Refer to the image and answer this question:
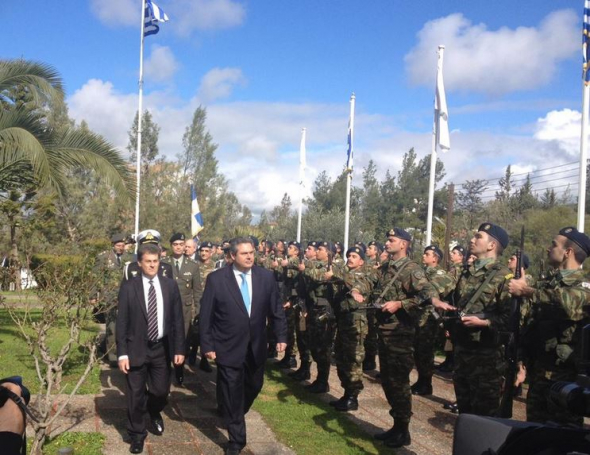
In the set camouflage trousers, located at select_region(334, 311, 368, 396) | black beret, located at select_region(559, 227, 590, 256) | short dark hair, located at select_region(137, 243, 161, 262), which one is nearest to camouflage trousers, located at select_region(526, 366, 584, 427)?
black beret, located at select_region(559, 227, 590, 256)

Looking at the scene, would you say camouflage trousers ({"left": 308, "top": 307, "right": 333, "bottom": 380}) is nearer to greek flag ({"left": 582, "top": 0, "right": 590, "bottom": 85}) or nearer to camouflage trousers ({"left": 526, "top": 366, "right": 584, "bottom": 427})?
camouflage trousers ({"left": 526, "top": 366, "right": 584, "bottom": 427})

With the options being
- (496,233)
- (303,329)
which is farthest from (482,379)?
(303,329)

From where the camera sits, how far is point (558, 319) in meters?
4.46

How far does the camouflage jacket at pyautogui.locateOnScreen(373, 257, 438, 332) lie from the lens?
5.67m

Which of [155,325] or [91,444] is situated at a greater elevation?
[155,325]

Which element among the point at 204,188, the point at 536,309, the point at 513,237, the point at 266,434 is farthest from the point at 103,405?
the point at 204,188

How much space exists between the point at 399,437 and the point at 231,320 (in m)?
1.99

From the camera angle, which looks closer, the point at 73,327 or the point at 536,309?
the point at 536,309

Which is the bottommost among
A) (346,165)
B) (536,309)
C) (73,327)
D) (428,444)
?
(428,444)

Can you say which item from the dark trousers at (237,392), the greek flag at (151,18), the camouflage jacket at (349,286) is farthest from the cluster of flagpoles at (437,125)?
the dark trousers at (237,392)

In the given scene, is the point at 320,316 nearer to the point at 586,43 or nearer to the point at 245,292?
the point at 245,292

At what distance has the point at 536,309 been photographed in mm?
4625

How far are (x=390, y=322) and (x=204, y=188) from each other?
3787cm

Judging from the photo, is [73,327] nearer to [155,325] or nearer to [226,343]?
[155,325]
